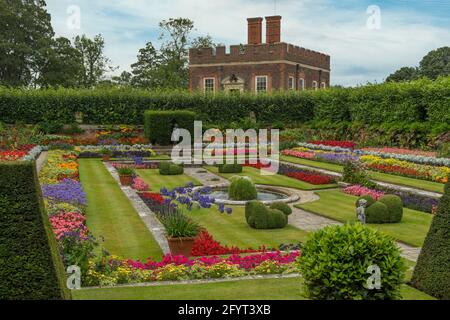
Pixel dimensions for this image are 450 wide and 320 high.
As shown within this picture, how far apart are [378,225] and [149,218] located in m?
5.20

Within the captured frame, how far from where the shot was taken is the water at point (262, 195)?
1534 centimetres

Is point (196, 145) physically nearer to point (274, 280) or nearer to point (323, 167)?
point (323, 167)

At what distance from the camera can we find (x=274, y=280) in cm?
710

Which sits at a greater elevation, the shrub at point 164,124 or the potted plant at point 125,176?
the shrub at point 164,124

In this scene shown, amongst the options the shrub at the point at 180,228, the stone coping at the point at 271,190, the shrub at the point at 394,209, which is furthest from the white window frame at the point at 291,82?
the shrub at the point at 180,228

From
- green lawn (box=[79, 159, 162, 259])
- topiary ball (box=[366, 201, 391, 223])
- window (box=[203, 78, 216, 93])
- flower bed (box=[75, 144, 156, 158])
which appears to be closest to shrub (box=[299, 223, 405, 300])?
green lawn (box=[79, 159, 162, 259])

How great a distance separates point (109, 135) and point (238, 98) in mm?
9695

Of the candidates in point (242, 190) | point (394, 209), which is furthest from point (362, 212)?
point (242, 190)

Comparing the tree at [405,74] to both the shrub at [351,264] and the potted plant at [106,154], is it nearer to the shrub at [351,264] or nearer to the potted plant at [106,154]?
the potted plant at [106,154]

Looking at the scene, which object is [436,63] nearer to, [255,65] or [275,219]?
[255,65]

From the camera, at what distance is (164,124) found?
30.0m

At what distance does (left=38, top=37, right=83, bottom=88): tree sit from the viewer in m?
47.2

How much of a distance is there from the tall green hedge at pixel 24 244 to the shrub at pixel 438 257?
4.27 m

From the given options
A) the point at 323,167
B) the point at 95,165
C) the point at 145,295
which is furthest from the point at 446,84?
the point at 145,295
